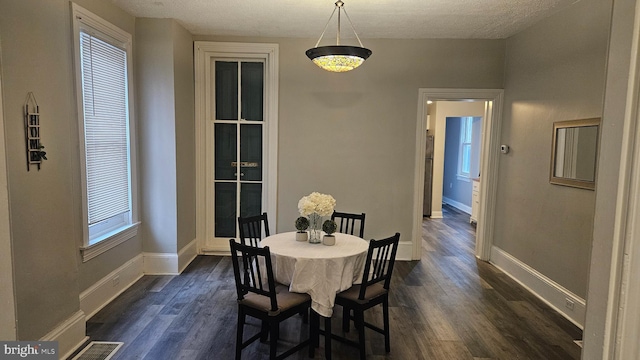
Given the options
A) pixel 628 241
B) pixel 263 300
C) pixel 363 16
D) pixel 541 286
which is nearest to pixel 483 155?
pixel 541 286

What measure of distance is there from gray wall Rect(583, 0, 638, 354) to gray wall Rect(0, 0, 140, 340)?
2686 mm

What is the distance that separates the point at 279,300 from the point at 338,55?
1.96 metres

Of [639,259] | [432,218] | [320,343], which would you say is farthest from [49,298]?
[432,218]

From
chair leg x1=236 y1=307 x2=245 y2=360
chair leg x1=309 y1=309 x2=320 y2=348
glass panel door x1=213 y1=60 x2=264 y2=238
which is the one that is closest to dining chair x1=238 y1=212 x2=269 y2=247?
chair leg x1=236 y1=307 x2=245 y2=360

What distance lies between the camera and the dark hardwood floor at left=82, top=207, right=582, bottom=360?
114 inches

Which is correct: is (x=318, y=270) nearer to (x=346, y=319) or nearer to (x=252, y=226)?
(x=346, y=319)

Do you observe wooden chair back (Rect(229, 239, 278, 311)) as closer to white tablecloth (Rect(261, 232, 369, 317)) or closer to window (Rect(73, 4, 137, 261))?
white tablecloth (Rect(261, 232, 369, 317))

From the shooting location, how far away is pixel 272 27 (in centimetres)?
444

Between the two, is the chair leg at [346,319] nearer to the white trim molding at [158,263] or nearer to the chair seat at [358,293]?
the chair seat at [358,293]

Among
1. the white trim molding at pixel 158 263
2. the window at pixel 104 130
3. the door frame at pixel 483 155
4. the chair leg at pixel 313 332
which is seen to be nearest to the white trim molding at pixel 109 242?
the window at pixel 104 130

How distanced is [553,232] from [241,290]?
123 inches

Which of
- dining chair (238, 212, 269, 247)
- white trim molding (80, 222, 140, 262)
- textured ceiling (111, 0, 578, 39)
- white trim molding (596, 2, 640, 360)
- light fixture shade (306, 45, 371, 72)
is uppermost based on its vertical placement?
textured ceiling (111, 0, 578, 39)

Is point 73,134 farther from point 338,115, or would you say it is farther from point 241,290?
point 338,115

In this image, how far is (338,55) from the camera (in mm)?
3059
